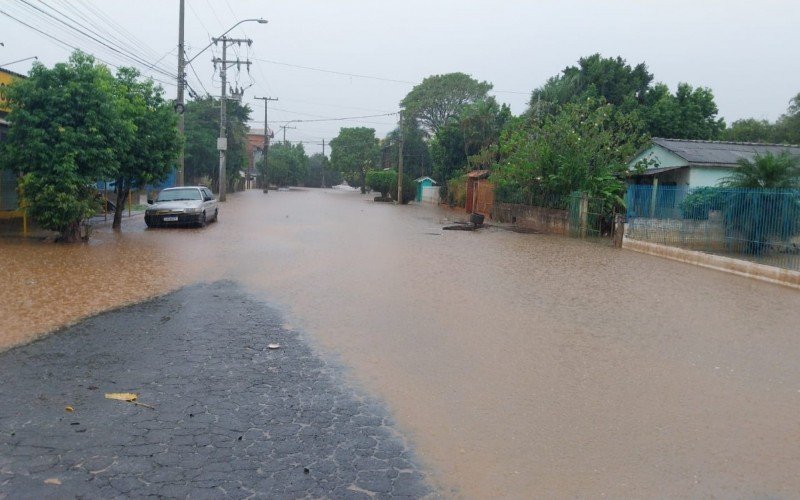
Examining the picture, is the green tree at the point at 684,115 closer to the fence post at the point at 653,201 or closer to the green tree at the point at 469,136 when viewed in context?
the green tree at the point at 469,136

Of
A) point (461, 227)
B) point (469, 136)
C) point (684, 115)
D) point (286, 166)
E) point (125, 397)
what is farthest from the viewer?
point (286, 166)

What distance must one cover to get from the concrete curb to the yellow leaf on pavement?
12.6 meters

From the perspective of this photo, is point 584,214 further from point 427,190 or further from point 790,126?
point 427,190

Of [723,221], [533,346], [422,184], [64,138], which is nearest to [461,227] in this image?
[723,221]

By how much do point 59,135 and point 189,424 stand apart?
1247 centimetres

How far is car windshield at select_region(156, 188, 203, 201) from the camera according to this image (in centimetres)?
2311

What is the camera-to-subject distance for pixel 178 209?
2200 centimetres

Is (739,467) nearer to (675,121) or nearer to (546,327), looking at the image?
(546,327)

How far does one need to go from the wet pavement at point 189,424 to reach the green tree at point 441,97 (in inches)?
2354

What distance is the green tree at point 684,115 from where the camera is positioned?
35.4m

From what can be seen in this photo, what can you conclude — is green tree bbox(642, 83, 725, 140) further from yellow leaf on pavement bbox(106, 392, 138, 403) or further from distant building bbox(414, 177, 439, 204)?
yellow leaf on pavement bbox(106, 392, 138, 403)

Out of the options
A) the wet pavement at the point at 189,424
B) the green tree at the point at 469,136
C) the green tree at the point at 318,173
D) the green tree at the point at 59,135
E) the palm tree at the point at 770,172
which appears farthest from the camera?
the green tree at the point at 318,173

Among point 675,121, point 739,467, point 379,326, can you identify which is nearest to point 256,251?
point 379,326

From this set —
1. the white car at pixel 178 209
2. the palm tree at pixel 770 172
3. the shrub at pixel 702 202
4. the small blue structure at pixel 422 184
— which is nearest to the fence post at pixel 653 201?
the shrub at pixel 702 202
